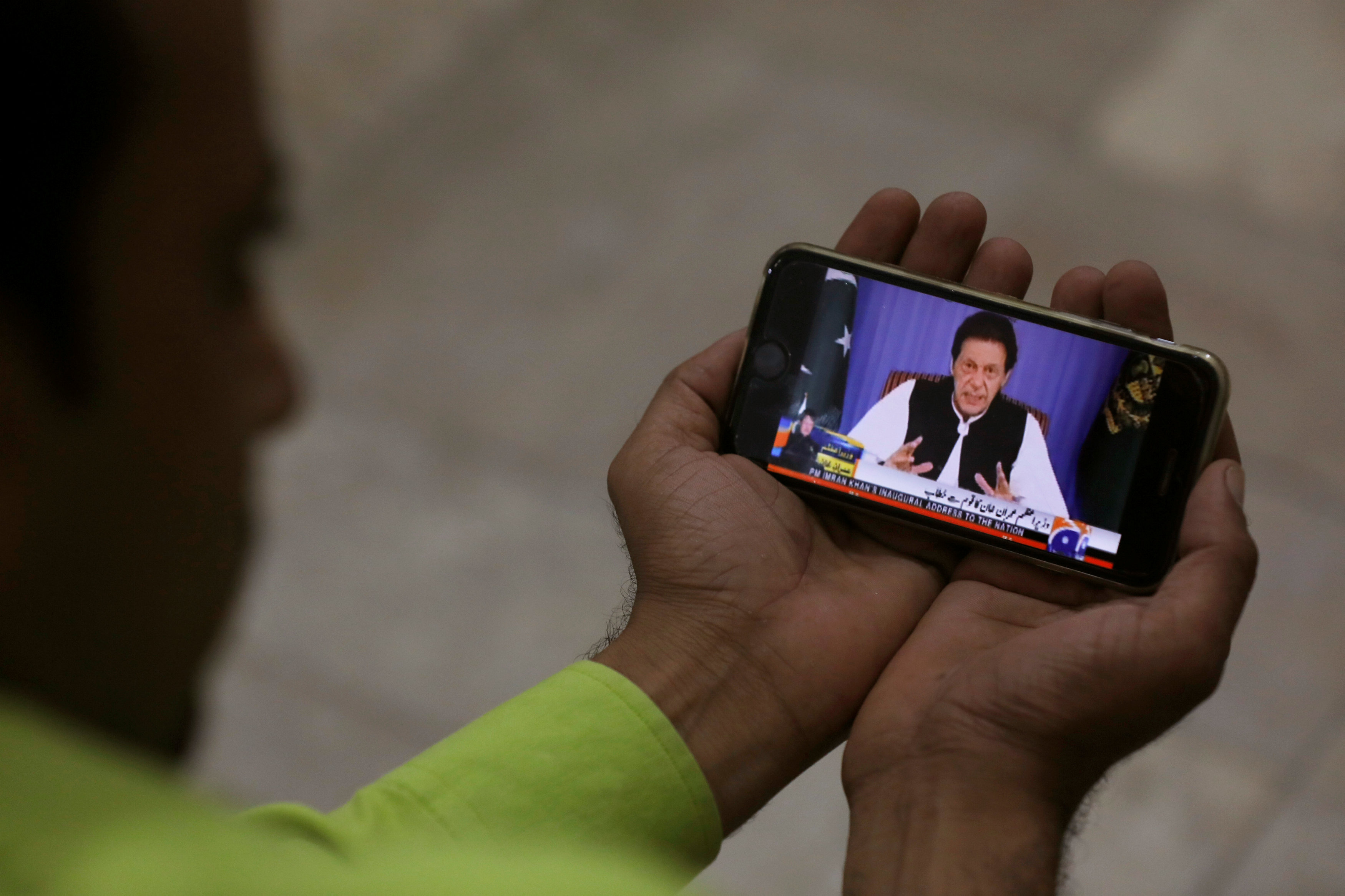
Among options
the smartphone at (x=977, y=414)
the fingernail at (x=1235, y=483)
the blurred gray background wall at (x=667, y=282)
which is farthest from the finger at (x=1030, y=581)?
the blurred gray background wall at (x=667, y=282)

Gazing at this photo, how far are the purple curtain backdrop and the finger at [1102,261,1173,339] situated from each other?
0.04m

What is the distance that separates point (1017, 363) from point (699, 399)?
32 centimetres

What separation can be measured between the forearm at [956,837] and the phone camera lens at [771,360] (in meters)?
0.40

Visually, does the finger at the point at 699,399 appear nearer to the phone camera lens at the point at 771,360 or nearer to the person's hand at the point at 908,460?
the phone camera lens at the point at 771,360

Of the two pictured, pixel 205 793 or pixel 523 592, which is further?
pixel 523 592

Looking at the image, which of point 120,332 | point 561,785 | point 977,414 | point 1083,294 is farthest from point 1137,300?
point 120,332

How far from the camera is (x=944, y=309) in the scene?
1.00 meters

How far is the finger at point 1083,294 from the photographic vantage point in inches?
39.6

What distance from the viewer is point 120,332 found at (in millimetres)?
402

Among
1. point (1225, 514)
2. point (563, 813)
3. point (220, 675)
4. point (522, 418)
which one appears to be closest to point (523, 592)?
point (522, 418)

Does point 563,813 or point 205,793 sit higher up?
point 205,793

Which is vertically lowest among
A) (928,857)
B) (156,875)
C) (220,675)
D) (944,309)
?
(220,675)

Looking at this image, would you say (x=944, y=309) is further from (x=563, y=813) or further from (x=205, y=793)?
(x=205, y=793)

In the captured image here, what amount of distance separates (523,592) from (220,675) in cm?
45
